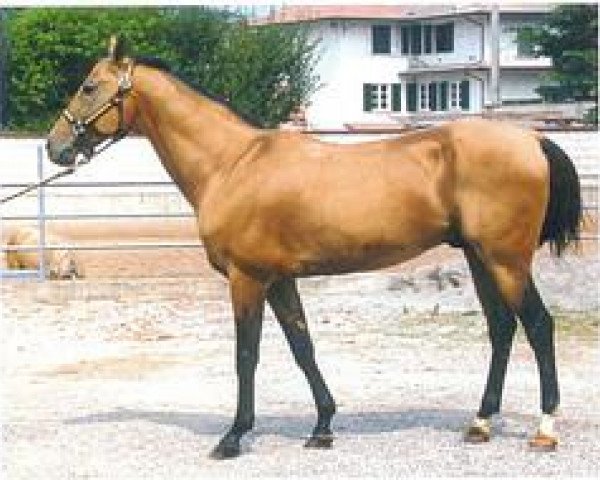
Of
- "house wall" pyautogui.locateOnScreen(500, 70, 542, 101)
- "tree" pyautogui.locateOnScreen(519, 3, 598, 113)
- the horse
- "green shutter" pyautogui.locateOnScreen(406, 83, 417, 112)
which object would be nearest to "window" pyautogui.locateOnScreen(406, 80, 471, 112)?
"green shutter" pyautogui.locateOnScreen(406, 83, 417, 112)

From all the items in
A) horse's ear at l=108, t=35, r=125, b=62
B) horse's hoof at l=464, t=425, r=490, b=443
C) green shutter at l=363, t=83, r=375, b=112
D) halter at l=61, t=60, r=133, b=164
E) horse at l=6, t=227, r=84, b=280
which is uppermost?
horse's ear at l=108, t=35, r=125, b=62

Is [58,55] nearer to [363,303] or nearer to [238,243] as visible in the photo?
[363,303]

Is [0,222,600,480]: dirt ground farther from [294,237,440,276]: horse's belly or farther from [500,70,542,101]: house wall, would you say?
[500,70,542,101]: house wall

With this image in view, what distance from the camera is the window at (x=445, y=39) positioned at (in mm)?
53250

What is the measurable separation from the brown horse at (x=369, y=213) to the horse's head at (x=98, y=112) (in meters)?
0.02

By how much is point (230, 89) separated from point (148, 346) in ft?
62.3

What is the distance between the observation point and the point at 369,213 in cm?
615

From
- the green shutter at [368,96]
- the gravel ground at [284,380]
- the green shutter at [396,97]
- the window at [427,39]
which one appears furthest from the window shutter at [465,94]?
the gravel ground at [284,380]

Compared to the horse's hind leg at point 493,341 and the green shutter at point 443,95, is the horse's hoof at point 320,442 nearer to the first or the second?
the horse's hind leg at point 493,341

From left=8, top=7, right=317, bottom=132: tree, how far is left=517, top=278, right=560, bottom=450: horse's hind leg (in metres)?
22.9

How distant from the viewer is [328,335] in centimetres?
1063

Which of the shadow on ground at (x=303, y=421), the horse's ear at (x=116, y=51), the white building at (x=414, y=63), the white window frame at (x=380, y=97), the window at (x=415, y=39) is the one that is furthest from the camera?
the window at (x=415, y=39)

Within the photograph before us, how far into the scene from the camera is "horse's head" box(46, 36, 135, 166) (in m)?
6.54

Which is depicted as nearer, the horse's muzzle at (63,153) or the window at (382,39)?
the horse's muzzle at (63,153)
